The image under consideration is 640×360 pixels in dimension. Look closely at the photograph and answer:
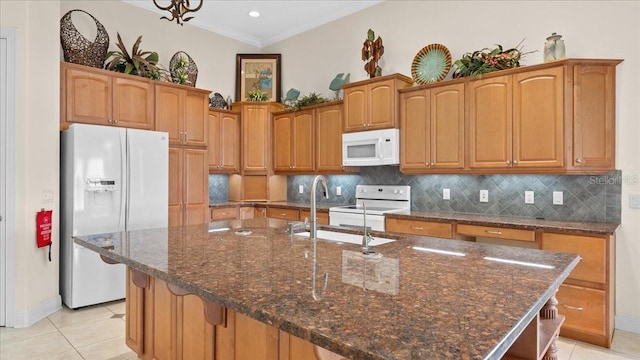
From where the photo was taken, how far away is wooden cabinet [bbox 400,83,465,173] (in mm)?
3643

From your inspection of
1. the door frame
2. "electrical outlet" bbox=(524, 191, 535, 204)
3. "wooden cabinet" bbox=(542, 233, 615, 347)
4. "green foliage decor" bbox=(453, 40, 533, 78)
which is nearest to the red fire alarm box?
the door frame

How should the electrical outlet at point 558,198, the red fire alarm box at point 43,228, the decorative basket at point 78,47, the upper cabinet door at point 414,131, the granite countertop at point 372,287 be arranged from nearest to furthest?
1. the granite countertop at point 372,287
2. the red fire alarm box at point 43,228
3. the electrical outlet at point 558,198
4. the decorative basket at point 78,47
5. the upper cabinet door at point 414,131

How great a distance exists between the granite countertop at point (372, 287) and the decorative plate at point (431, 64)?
253cm

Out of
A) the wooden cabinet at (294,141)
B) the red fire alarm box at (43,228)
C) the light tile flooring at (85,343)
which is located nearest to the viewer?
the light tile flooring at (85,343)

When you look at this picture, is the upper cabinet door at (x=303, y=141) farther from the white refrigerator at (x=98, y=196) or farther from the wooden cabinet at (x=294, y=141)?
the white refrigerator at (x=98, y=196)

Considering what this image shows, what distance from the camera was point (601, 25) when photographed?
316cm

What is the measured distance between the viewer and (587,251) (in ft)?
9.00

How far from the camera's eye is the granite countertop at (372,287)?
844 mm

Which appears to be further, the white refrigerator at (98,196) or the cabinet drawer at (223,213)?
the cabinet drawer at (223,213)

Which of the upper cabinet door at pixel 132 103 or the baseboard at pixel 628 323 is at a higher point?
the upper cabinet door at pixel 132 103

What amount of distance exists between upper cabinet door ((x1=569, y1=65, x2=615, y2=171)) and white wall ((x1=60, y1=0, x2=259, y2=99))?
4458mm

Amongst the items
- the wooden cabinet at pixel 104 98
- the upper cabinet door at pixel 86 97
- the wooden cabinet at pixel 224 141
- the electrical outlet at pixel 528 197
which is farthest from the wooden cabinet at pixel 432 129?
the upper cabinet door at pixel 86 97

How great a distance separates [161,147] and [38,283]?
1.64 metres

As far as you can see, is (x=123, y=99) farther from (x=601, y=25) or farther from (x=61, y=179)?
(x=601, y=25)
